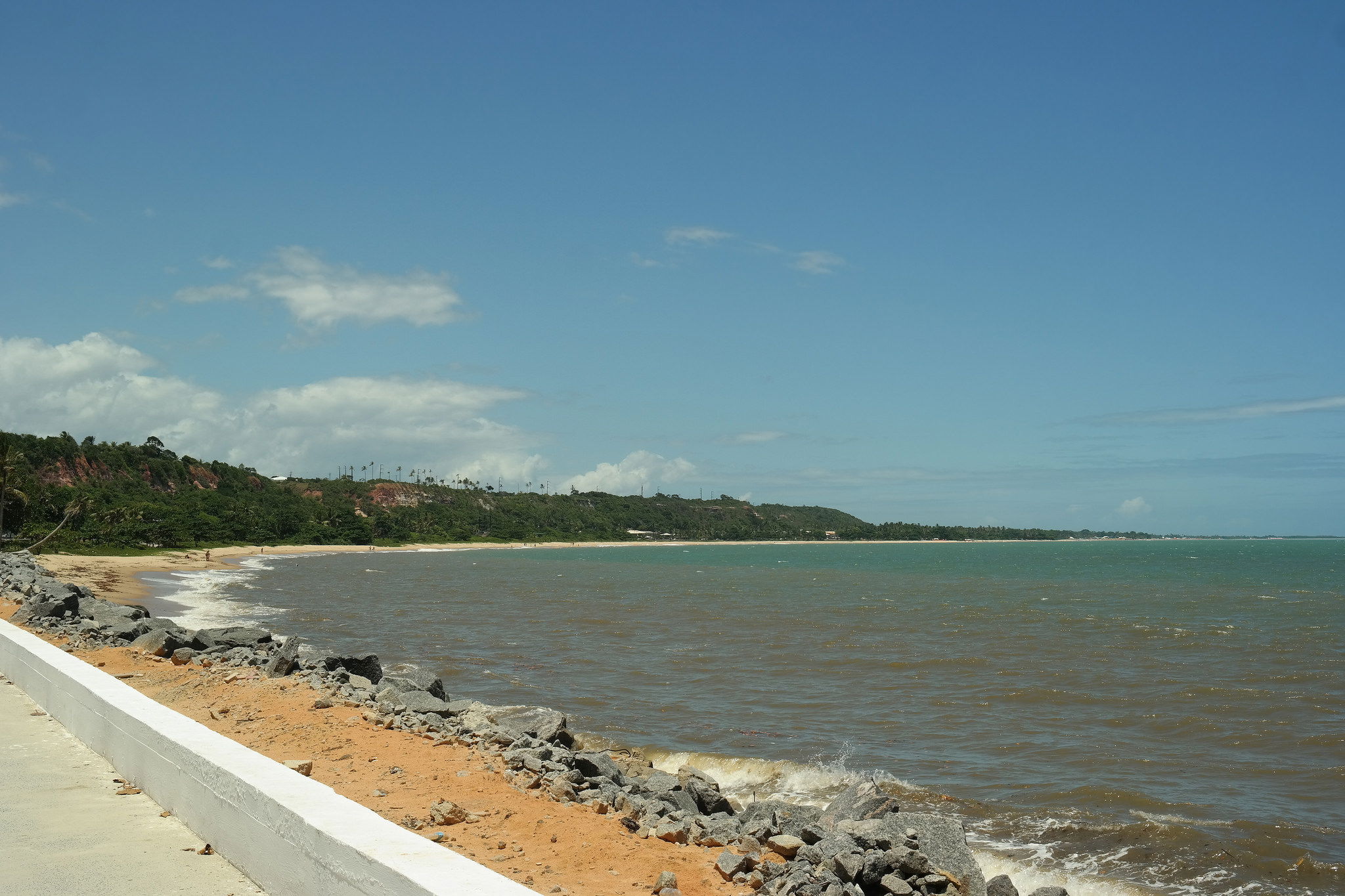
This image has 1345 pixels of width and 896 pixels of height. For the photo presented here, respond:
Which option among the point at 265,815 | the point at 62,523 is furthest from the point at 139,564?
the point at 265,815

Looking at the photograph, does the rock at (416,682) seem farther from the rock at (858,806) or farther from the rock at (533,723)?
the rock at (858,806)

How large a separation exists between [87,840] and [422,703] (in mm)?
5636

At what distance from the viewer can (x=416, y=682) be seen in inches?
527

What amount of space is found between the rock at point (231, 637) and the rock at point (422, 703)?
16.9 feet

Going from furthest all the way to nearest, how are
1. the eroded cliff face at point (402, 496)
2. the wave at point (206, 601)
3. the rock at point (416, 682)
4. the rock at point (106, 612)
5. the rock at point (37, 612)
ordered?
the eroded cliff face at point (402, 496) < the wave at point (206, 601) < the rock at point (106, 612) < the rock at point (37, 612) < the rock at point (416, 682)

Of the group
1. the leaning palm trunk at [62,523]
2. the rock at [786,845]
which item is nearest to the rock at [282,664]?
the rock at [786,845]

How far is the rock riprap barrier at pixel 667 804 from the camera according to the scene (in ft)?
21.5

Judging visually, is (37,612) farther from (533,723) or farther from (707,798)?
(707,798)

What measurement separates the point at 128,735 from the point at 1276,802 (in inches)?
474

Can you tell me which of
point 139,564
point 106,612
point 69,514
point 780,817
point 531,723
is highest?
point 69,514

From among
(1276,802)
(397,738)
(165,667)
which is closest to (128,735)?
(397,738)

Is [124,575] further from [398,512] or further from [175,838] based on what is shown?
[398,512]

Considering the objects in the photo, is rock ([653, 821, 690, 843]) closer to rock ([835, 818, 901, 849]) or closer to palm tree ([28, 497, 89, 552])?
rock ([835, 818, 901, 849])

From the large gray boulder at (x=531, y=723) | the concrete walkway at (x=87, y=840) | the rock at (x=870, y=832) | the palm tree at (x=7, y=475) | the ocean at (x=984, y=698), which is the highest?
the palm tree at (x=7, y=475)
